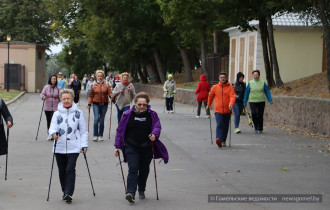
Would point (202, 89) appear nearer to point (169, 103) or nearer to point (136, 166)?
point (169, 103)

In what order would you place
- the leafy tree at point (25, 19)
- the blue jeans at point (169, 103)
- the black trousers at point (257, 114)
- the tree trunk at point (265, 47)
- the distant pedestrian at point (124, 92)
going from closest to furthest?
1. the distant pedestrian at point (124, 92)
2. the black trousers at point (257, 114)
3. the tree trunk at point (265, 47)
4. the blue jeans at point (169, 103)
5. the leafy tree at point (25, 19)

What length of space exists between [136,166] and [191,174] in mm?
2330

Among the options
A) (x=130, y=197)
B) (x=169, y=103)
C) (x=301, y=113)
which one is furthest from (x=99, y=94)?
(x=169, y=103)

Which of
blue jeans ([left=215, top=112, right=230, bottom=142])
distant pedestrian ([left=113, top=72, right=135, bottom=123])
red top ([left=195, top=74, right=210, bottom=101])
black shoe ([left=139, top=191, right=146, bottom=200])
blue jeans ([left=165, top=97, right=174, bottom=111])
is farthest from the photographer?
blue jeans ([left=165, top=97, right=174, bottom=111])

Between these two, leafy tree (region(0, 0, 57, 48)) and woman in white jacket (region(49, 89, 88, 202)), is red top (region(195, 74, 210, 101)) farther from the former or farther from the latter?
leafy tree (region(0, 0, 57, 48))

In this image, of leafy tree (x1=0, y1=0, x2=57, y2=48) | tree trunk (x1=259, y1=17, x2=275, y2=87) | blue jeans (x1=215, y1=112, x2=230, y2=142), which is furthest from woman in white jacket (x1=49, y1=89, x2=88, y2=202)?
leafy tree (x1=0, y1=0, x2=57, y2=48)

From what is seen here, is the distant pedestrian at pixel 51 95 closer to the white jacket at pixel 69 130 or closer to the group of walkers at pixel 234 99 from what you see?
the group of walkers at pixel 234 99

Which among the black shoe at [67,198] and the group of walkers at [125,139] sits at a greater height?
the group of walkers at [125,139]

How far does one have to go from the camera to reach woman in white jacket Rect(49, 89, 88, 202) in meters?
7.70

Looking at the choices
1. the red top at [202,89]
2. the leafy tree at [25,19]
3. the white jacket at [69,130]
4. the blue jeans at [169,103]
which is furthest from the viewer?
the leafy tree at [25,19]

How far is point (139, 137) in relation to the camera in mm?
7801

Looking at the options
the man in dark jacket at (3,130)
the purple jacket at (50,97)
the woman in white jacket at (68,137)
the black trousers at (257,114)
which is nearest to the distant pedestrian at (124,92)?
the purple jacket at (50,97)

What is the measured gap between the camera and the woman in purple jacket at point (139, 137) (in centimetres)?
770

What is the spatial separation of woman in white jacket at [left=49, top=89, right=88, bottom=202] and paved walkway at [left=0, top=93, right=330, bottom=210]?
1.14 ft
